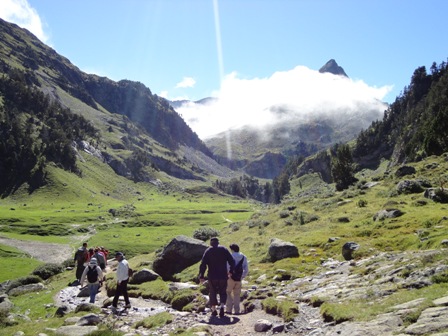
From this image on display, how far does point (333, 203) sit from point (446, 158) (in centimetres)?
2509

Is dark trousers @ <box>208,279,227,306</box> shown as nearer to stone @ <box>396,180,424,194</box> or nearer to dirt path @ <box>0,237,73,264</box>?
stone @ <box>396,180,424,194</box>

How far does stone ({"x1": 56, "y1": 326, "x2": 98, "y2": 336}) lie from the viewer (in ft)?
48.8

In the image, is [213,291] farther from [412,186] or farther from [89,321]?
[412,186]

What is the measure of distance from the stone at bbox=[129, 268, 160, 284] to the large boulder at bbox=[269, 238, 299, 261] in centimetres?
1090

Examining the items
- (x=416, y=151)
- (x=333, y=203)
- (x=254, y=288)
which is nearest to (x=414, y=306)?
(x=254, y=288)

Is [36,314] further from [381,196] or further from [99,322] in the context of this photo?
[381,196]

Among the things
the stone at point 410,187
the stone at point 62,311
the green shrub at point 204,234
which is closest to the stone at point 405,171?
the stone at point 410,187

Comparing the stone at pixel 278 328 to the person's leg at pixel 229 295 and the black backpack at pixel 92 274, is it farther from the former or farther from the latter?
the black backpack at pixel 92 274

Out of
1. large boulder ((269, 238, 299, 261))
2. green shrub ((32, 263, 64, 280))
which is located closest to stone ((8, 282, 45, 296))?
green shrub ((32, 263, 64, 280))

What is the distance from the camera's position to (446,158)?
209 ft

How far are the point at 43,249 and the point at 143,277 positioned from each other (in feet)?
203

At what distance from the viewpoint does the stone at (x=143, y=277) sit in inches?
1264

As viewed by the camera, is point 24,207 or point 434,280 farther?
point 24,207

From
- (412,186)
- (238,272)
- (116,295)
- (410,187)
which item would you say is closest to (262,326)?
(238,272)
